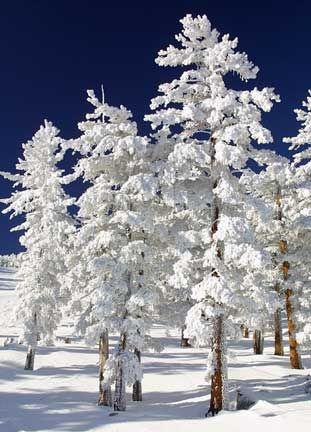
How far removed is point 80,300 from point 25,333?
10933mm

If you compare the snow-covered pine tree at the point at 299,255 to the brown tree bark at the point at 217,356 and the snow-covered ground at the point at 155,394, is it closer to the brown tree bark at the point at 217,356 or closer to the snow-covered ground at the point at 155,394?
the snow-covered ground at the point at 155,394

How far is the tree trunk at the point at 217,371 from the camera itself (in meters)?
16.1

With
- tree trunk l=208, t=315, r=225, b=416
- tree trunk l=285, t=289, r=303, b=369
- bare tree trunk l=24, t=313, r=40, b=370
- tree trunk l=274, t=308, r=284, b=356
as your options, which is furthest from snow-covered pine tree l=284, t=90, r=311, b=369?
bare tree trunk l=24, t=313, r=40, b=370

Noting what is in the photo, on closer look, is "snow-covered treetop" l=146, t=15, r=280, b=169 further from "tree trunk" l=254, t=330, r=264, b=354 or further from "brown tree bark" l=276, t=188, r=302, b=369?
"tree trunk" l=254, t=330, r=264, b=354

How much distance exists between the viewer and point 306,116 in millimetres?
26594

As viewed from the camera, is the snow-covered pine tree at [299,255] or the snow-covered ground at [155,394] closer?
the snow-covered ground at [155,394]

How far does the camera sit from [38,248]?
31.4m

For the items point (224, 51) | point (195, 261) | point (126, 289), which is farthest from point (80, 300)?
point (224, 51)

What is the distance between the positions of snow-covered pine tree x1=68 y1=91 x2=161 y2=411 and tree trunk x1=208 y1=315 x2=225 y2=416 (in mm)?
2755

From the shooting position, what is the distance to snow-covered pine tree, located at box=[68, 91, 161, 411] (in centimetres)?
1764

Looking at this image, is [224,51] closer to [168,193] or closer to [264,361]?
[168,193]

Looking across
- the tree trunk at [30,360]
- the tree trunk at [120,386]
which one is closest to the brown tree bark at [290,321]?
the tree trunk at [120,386]

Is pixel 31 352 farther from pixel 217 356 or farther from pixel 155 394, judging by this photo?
pixel 217 356

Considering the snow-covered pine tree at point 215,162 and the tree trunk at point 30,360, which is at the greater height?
the snow-covered pine tree at point 215,162
